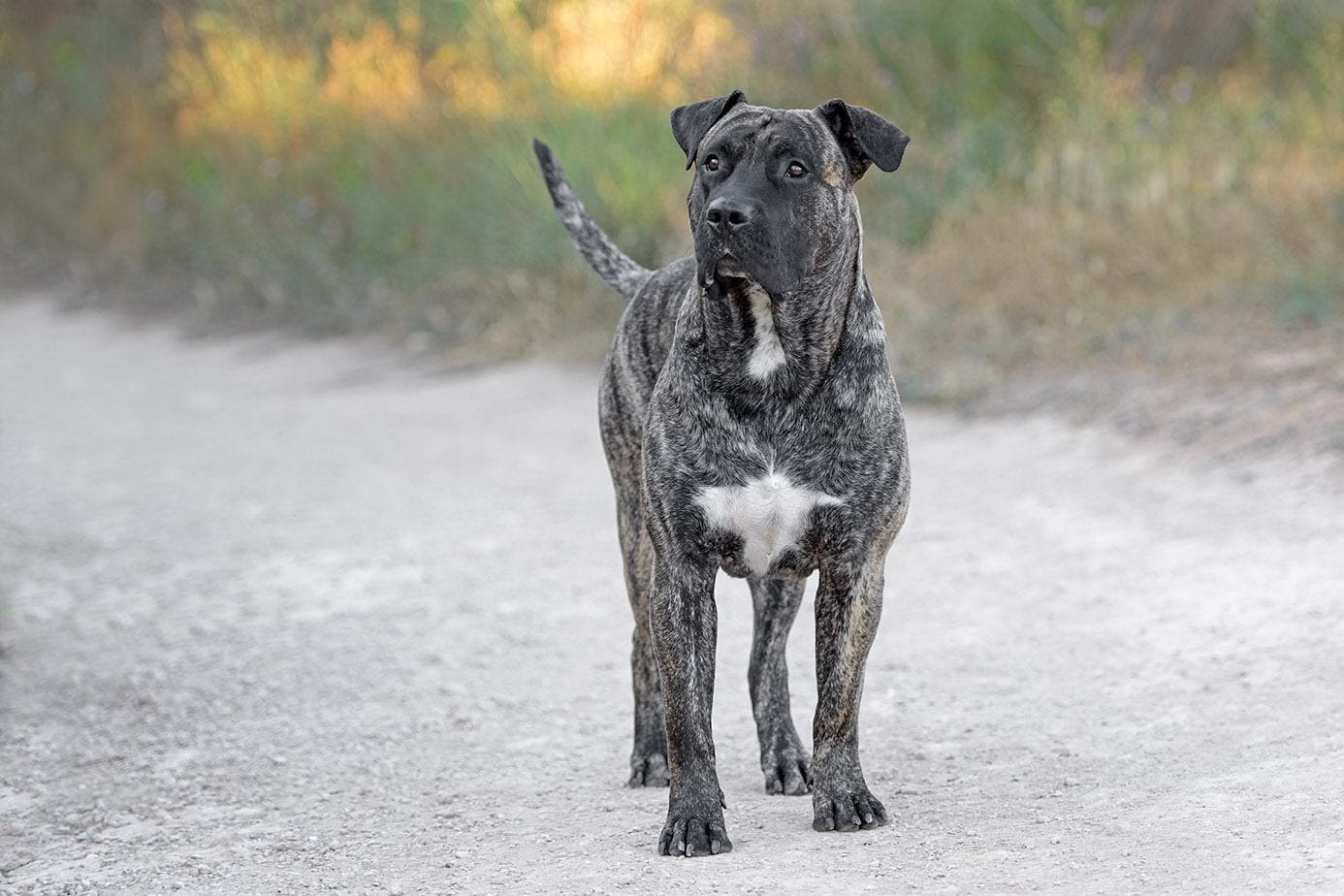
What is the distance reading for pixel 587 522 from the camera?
7.88 metres

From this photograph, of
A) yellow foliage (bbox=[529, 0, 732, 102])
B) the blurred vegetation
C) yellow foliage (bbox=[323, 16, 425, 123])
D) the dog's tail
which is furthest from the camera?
yellow foliage (bbox=[323, 16, 425, 123])

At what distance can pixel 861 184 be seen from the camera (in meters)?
11.9

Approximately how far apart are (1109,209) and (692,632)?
7066mm

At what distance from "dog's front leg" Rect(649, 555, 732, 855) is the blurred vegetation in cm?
546

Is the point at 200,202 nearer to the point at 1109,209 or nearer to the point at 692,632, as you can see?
the point at 1109,209

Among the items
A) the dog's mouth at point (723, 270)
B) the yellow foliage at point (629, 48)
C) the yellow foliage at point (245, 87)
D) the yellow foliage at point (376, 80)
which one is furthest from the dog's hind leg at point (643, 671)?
the yellow foliage at point (245, 87)

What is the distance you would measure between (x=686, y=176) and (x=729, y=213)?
28.0 ft

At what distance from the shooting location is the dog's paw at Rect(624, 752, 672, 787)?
4.64 metres

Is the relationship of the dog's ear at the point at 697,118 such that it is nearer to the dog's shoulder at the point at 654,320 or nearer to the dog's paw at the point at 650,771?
the dog's shoulder at the point at 654,320

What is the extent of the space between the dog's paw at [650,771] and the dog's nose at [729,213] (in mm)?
1558

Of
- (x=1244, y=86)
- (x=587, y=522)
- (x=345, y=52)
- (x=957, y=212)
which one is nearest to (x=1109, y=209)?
(x=957, y=212)

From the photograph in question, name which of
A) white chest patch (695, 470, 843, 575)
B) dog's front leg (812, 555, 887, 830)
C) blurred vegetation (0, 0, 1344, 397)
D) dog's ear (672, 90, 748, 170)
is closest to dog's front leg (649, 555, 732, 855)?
white chest patch (695, 470, 843, 575)

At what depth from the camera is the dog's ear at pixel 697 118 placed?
4207 mm

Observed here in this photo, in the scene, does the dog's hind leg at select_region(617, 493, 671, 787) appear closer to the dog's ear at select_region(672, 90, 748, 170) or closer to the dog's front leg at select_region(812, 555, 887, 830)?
the dog's front leg at select_region(812, 555, 887, 830)
